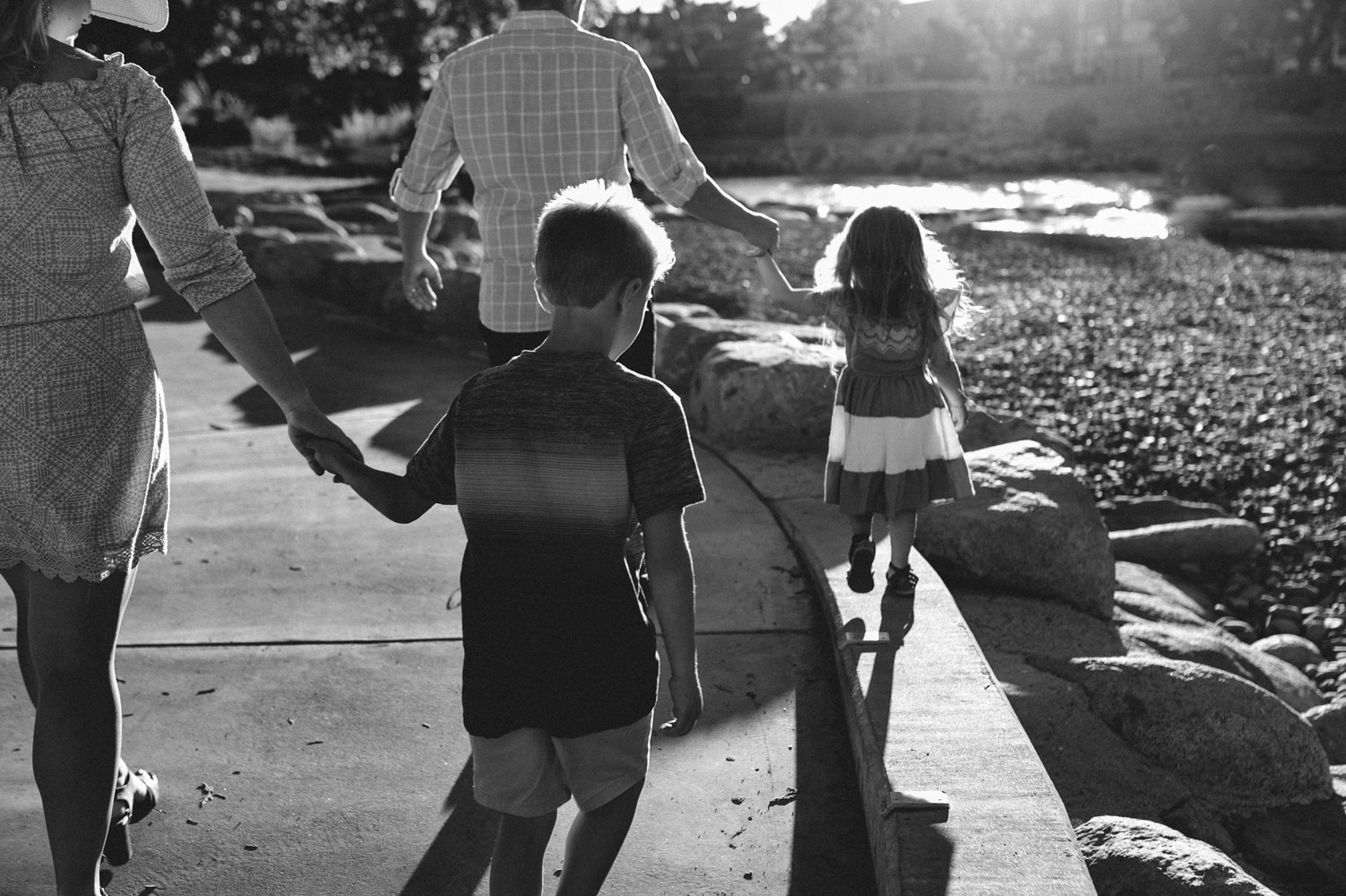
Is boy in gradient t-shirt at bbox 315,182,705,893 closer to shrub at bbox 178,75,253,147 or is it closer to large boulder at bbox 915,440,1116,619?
large boulder at bbox 915,440,1116,619

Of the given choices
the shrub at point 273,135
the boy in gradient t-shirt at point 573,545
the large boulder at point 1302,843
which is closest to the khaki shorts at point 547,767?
the boy in gradient t-shirt at point 573,545

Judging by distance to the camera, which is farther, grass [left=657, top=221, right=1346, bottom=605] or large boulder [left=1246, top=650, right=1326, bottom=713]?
grass [left=657, top=221, right=1346, bottom=605]

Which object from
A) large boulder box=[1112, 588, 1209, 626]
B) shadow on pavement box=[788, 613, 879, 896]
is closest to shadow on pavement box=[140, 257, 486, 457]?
shadow on pavement box=[788, 613, 879, 896]

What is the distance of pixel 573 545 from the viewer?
214 centimetres

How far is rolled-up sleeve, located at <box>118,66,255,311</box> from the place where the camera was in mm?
2215

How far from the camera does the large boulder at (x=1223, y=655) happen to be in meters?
4.90

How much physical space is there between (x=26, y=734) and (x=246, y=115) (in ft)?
127

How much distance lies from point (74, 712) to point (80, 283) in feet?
2.36

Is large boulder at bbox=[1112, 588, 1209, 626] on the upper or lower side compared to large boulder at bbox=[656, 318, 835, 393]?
lower

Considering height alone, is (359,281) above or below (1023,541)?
above

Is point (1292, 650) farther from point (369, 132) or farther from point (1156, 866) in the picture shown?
point (369, 132)

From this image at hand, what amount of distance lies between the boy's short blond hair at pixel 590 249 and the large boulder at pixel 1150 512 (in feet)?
18.5

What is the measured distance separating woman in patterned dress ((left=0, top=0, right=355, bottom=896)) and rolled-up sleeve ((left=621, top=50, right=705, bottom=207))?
148cm

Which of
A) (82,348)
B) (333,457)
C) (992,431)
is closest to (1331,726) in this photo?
(992,431)
